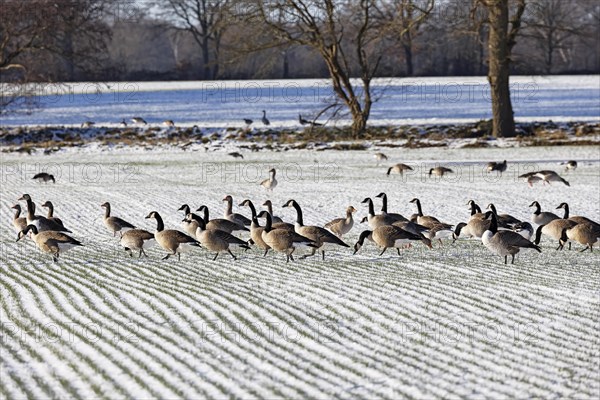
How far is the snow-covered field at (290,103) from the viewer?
155ft

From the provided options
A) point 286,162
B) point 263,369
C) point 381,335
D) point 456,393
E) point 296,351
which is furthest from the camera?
point 286,162

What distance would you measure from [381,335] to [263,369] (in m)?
1.45

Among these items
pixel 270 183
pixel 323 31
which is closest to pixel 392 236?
pixel 270 183

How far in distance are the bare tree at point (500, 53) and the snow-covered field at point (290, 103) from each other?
550 cm

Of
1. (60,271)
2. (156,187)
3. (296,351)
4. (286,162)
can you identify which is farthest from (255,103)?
(296,351)

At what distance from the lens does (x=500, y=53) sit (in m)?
35.3

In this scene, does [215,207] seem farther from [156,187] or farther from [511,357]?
[511,357]

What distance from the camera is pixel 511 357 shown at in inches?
292

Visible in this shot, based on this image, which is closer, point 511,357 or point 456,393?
point 456,393

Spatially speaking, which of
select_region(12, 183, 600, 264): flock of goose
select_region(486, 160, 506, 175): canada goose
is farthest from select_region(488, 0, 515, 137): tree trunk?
select_region(12, 183, 600, 264): flock of goose

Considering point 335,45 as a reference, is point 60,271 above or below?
below

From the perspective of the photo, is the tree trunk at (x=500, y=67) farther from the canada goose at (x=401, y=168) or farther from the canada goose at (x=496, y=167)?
the canada goose at (x=401, y=168)

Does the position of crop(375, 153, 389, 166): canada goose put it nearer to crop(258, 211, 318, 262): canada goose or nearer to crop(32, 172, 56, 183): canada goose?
crop(32, 172, 56, 183): canada goose

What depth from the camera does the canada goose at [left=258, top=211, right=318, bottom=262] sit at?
11.7 m
